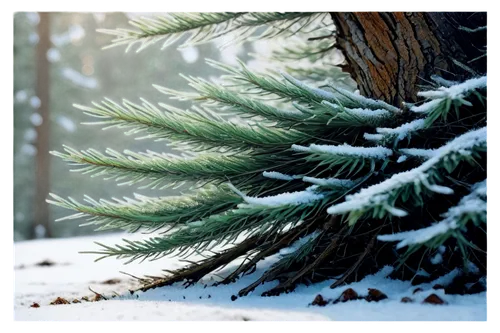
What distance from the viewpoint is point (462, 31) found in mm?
1746

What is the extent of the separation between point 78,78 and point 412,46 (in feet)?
22.6

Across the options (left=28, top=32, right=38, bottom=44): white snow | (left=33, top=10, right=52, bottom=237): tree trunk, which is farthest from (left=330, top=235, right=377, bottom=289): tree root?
(left=28, top=32, right=38, bottom=44): white snow

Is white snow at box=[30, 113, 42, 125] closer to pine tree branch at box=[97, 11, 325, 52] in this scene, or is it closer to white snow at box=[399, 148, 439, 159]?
pine tree branch at box=[97, 11, 325, 52]

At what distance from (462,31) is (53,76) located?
6.59 metres

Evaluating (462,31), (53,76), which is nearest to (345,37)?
(462,31)

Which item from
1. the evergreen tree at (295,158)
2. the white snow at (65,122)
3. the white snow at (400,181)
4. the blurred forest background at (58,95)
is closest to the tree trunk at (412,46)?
the evergreen tree at (295,158)

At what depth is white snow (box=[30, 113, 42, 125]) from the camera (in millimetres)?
6770

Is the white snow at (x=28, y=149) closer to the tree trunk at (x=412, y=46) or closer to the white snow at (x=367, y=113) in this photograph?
the tree trunk at (x=412, y=46)

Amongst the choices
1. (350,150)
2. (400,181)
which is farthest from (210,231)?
(400,181)

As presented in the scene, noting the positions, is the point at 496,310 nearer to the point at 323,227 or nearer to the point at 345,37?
the point at 323,227

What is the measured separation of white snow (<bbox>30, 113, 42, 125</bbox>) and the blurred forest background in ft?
0.04

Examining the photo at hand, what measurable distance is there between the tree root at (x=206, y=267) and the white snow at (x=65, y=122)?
5825 millimetres

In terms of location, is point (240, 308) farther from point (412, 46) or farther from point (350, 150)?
point (412, 46)

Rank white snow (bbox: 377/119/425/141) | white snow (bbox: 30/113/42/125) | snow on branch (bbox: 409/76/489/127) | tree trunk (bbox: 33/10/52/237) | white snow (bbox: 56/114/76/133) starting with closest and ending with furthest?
snow on branch (bbox: 409/76/489/127), white snow (bbox: 377/119/425/141), tree trunk (bbox: 33/10/52/237), white snow (bbox: 30/113/42/125), white snow (bbox: 56/114/76/133)
